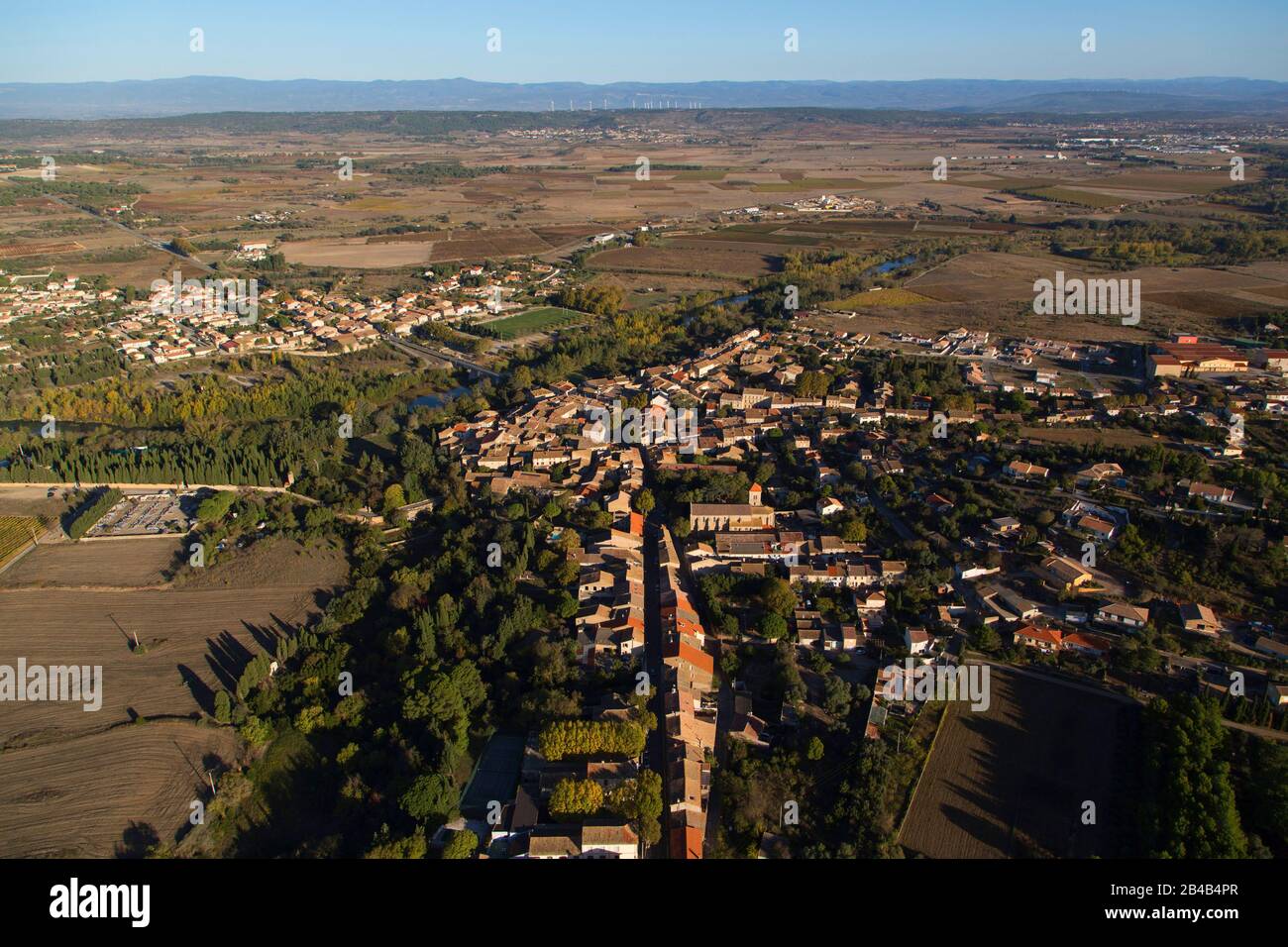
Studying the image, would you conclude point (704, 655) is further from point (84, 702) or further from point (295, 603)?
point (84, 702)

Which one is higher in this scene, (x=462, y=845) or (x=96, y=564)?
(x=96, y=564)

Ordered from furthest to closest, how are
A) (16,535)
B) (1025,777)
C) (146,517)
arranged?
(146,517) → (16,535) → (1025,777)

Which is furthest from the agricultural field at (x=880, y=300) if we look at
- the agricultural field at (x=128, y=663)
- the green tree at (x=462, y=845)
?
the green tree at (x=462, y=845)

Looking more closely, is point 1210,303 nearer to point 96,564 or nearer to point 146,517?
point 146,517

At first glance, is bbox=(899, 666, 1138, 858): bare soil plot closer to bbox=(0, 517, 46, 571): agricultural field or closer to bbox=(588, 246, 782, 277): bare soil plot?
bbox=(0, 517, 46, 571): agricultural field

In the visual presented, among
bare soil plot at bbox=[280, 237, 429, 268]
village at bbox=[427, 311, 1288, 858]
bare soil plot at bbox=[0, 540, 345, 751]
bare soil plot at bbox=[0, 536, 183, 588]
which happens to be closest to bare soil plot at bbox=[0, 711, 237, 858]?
bare soil plot at bbox=[0, 540, 345, 751]

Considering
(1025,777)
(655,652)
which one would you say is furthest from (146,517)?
(1025,777)
